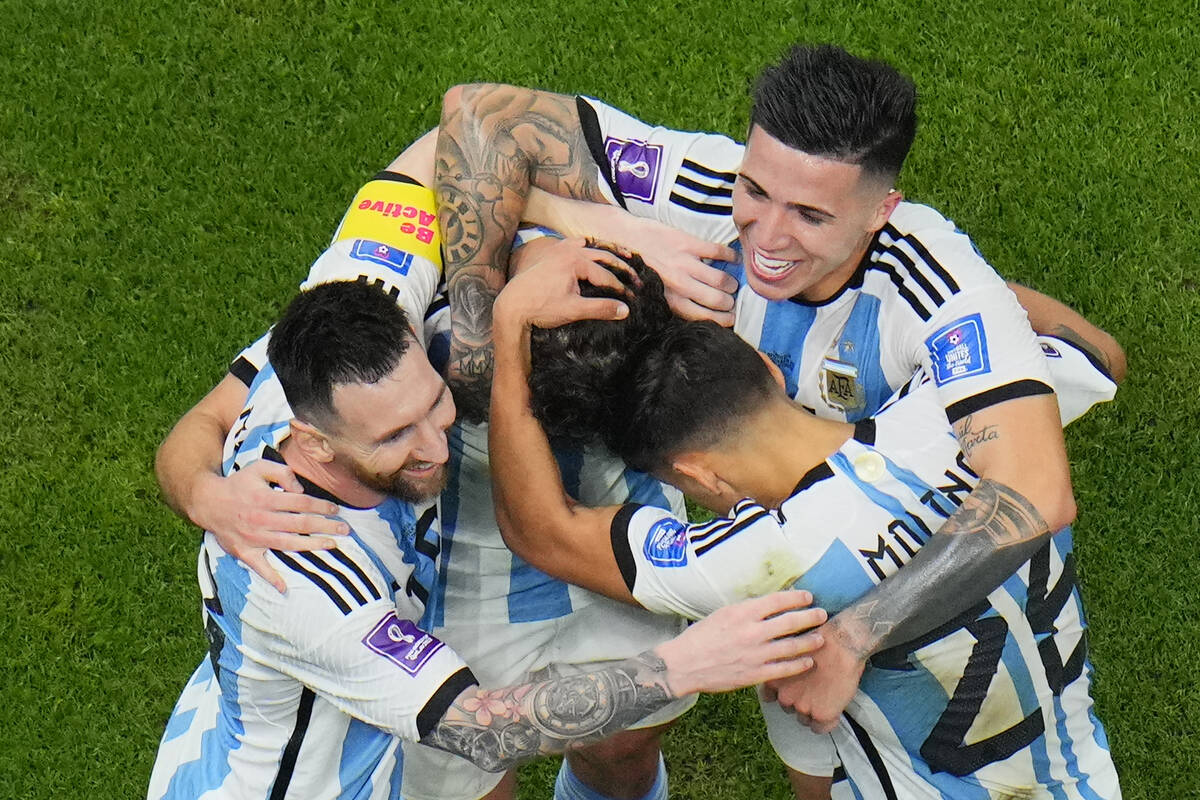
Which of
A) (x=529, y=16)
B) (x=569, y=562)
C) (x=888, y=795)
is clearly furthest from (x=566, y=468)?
(x=529, y=16)

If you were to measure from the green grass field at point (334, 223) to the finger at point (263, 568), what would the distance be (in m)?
2.18

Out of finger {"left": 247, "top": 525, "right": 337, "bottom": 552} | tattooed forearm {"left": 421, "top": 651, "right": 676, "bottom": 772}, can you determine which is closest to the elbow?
tattooed forearm {"left": 421, "top": 651, "right": 676, "bottom": 772}

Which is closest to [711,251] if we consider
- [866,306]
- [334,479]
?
[866,306]

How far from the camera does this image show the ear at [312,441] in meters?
3.44

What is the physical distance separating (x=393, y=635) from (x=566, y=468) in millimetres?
913

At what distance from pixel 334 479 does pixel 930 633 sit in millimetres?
1512

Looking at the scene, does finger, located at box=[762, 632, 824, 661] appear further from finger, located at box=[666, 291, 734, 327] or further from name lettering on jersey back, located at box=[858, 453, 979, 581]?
finger, located at box=[666, 291, 734, 327]

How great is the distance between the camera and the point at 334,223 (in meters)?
6.12

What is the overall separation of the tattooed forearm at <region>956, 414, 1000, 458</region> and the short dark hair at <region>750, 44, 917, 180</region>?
0.69m

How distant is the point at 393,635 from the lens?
10.9ft

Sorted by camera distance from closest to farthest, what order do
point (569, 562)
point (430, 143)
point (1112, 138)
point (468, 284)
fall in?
point (569, 562) → point (468, 284) → point (430, 143) → point (1112, 138)

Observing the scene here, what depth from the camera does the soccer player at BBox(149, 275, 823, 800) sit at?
10.8 feet

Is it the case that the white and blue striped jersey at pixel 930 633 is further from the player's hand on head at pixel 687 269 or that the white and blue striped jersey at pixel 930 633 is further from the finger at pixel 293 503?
the finger at pixel 293 503

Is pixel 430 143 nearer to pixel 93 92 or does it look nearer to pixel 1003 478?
pixel 1003 478
